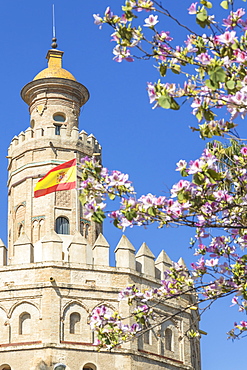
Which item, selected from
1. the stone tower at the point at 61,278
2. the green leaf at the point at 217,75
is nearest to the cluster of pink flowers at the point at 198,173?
the green leaf at the point at 217,75

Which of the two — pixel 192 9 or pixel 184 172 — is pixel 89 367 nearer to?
pixel 184 172

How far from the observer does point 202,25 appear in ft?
34.0

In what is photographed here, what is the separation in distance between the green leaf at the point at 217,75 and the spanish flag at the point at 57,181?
24.9 meters

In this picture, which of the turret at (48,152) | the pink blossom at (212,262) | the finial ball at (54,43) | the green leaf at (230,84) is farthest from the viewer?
the finial ball at (54,43)

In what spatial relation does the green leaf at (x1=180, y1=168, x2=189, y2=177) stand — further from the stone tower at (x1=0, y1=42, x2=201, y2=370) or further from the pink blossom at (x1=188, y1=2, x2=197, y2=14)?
the stone tower at (x1=0, y1=42, x2=201, y2=370)

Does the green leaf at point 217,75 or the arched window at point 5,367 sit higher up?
the arched window at point 5,367

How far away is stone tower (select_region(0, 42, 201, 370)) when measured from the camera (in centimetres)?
3064

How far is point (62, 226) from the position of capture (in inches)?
1366

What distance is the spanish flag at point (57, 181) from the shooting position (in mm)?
34594

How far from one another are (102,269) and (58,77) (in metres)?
10.6

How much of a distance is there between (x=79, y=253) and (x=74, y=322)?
2.79 meters

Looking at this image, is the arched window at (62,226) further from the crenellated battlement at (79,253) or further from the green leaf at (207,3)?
the green leaf at (207,3)

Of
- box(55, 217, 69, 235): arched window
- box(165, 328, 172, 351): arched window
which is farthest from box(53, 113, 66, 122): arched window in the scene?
box(165, 328, 172, 351): arched window

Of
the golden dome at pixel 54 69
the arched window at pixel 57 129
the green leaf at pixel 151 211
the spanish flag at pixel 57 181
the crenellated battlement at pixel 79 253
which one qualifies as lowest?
the green leaf at pixel 151 211
